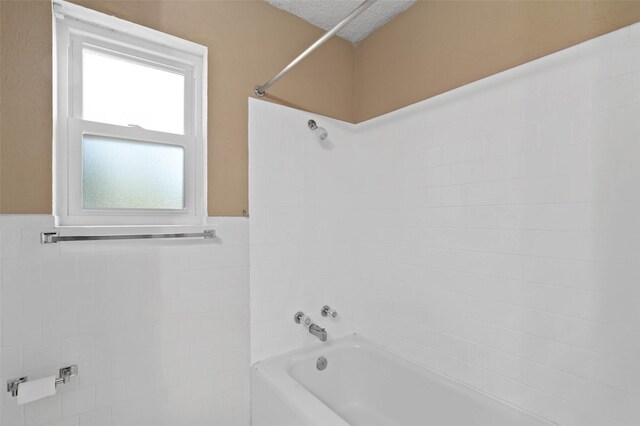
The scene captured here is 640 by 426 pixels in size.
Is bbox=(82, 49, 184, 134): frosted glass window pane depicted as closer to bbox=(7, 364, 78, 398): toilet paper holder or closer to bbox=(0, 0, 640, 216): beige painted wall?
bbox=(0, 0, 640, 216): beige painted wall

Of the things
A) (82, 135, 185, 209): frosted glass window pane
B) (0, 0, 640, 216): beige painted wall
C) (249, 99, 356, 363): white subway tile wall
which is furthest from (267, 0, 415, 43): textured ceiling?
(82, 135, 185, 209): frosted glass window pane

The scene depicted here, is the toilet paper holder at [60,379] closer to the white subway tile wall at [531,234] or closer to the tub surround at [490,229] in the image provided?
the tub surround at [490,229]

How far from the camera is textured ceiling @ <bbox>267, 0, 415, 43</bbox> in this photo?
1.76 m

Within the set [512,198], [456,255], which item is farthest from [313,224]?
[512,198]

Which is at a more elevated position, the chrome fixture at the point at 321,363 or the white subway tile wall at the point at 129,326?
the white subway tile wall at the point at 129,326

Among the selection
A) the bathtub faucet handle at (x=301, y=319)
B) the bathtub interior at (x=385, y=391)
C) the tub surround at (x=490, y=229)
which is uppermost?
the tub surround at (x=490, y=229)

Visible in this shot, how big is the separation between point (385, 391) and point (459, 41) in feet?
6.61

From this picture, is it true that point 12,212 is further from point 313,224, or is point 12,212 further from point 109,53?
point 313,224

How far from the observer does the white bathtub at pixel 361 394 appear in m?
1.33

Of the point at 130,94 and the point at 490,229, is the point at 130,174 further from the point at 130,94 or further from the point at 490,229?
the point at 490,229

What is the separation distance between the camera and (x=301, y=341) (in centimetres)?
185

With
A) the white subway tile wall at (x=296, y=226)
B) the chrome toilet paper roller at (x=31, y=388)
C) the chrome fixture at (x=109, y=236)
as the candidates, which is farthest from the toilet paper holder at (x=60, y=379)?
the white subway tile wall at (x=296, y=226)

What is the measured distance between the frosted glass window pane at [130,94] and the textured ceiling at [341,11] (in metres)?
0.81

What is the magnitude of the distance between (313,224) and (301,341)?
0.73 meters
